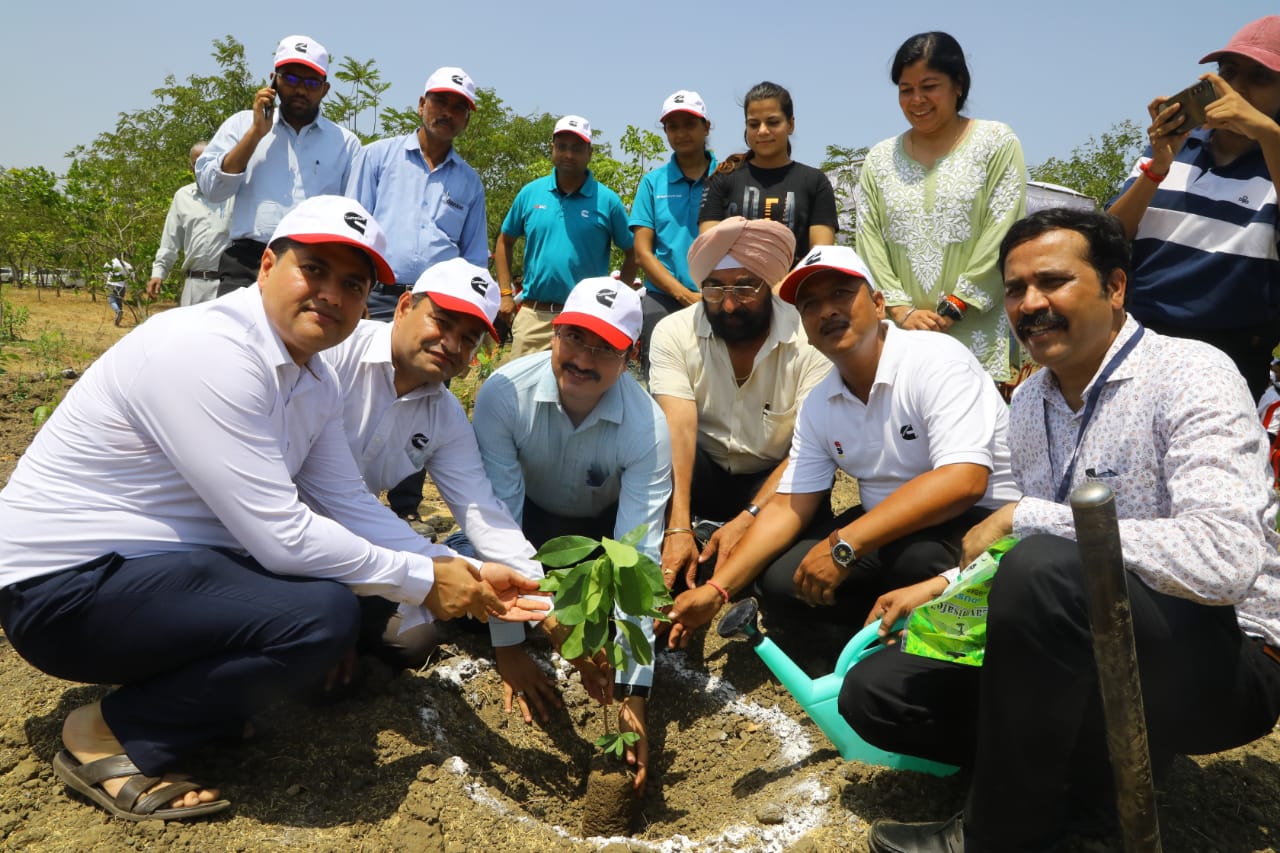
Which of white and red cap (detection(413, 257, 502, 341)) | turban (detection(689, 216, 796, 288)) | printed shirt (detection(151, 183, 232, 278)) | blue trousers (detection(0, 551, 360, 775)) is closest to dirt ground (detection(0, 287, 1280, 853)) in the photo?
blue trousers (detection(0, 551, 360, 775))

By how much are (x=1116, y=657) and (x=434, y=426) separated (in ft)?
7.25

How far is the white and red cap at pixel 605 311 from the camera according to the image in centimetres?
310

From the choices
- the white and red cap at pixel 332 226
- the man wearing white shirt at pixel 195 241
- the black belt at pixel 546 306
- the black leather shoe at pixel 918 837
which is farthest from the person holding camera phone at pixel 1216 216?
the man wearing white shirt at pixel 195 241

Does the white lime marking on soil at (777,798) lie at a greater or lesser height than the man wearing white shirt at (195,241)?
lesser

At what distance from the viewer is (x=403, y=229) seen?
4836mm

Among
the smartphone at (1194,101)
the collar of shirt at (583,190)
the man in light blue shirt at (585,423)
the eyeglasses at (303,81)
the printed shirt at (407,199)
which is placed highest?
the eyeglasses at (303,81)

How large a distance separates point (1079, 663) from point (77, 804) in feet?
8.20

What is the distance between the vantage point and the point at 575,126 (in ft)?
18.3

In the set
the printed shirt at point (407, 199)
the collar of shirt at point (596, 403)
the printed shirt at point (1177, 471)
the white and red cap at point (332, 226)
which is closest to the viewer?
the printed shirt at point (1177, 471)

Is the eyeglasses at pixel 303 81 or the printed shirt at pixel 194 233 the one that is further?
the printed shirt at pixel 194 233

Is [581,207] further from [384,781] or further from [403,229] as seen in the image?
[384,781]

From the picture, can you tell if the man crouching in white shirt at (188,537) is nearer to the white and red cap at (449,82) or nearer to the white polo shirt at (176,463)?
the white polo shirt at (176,463)

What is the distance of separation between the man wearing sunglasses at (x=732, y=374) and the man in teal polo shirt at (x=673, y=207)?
0.78 m

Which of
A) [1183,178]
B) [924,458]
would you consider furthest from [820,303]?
[1183,178]
